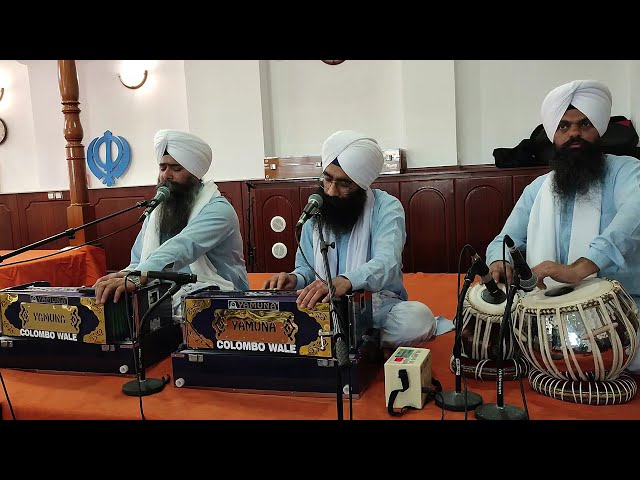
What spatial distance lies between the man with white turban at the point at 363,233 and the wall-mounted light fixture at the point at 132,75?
5.14m

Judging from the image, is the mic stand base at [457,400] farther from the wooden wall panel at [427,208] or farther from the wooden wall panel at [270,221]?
the wooden wall panel at [270,221]

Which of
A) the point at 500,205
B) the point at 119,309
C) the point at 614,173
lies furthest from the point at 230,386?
the point at 500,205

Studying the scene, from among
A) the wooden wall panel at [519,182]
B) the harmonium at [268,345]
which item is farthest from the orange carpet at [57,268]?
the wooden wall panel at [519,182]

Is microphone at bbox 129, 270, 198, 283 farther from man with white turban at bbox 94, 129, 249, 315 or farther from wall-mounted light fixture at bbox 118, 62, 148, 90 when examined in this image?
wall-mounted light fixture at bbox 118, 62, 148, 90

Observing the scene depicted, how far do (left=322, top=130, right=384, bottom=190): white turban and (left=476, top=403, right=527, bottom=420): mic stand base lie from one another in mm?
1125

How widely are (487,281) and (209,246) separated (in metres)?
1.42

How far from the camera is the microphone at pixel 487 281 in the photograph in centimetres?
171

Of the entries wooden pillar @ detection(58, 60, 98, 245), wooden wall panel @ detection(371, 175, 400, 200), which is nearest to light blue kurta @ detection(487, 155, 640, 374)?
wooden wall panel @ detection(371, 175, 400, 200)

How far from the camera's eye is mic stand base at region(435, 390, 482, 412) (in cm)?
188

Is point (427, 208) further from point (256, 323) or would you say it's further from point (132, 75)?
point (132, 75)

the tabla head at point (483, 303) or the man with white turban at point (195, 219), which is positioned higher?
the man with white turban at point (195, 219)

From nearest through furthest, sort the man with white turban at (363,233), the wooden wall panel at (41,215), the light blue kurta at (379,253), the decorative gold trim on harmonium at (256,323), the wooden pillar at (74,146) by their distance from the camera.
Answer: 1. the decorative gold trim on harmonium at (256,323)
2. the light blue kurta at (379,253)
3. the man with white turban at (363,233)
4. the wooden pillar at (74,146)
5. the wooden wall panel at (41,215)

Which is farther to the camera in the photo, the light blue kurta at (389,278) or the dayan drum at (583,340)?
the light blue kurta at (389,278)
